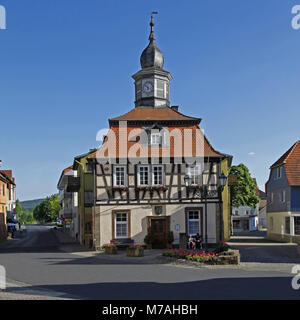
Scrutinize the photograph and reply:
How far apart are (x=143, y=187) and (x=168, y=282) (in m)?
14.6

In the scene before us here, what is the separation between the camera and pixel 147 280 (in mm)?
16688

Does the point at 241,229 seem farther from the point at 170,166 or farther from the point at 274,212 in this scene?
the point at 170,166

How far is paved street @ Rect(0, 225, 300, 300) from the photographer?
543 inches

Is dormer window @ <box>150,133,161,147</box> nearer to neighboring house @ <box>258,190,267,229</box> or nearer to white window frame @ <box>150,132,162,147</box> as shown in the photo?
white window frame @ <box>150,132,162,147</box>

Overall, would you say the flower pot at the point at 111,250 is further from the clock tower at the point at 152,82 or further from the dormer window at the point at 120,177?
the clock tower at the point at 152,82

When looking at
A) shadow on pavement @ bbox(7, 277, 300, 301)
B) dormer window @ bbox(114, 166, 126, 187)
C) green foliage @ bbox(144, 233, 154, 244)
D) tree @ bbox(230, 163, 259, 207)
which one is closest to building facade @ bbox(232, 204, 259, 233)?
tree @ bbox(230, 163, 259, 207)

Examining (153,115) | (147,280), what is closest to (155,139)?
(153,115)

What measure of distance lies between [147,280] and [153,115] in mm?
18905

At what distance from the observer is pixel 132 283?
16.0 m

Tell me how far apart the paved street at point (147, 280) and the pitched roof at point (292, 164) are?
16144mm

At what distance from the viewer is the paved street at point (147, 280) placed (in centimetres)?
1380

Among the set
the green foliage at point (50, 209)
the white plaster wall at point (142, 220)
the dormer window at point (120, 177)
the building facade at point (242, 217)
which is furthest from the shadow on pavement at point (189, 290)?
the green foliage at point (50, 209)
